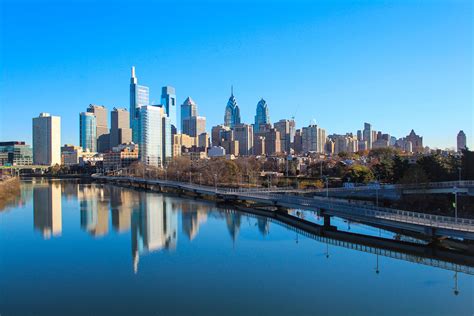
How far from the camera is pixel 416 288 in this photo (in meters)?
18.7

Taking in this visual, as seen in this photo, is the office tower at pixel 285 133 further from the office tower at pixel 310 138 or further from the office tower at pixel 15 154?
the office tower at pixel 15 154

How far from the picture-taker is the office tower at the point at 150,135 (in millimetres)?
143250

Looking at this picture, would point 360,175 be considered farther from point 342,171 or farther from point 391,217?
point 391,217

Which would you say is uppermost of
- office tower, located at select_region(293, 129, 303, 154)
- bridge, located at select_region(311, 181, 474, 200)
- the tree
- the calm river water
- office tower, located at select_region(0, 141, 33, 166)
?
office tower, located at select_region(293, 129, 303, 154)

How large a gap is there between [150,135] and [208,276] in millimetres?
128238

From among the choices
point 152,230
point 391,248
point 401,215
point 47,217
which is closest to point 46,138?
point 47,217

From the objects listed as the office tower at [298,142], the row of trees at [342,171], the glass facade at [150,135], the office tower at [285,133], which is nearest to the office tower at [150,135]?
the glass facade at [150,135]

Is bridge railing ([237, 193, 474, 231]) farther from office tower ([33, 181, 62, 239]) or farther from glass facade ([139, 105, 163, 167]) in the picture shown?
glass facade ([139, 105, 163, 167])

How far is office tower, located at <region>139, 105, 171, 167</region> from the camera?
143 metres

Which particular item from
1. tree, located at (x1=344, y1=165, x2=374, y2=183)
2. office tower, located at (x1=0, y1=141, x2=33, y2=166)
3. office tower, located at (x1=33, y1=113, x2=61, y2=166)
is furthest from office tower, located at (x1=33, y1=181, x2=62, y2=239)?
office tower, located at (x1=33, y1=113, x2=61, y2=166)

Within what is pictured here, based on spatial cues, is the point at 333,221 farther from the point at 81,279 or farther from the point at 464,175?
the point at 81,279

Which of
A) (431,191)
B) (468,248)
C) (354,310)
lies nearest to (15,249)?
(354,310)

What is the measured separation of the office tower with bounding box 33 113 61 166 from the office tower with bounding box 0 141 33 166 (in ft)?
16.1

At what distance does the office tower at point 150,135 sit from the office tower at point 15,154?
182 feet
